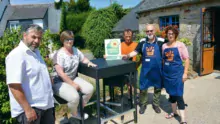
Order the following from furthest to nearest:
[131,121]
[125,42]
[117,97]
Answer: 1. [117,97]
2. [125,42]
3. [131,121]

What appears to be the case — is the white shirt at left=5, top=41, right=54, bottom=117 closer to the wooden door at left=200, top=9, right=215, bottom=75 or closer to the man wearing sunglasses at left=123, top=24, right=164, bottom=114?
the man wearing sunglasses at left=123, top=24, right=164, bottom=114

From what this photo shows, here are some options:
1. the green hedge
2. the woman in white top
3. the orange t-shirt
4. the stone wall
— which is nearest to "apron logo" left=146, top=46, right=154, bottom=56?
the orange t-shirt

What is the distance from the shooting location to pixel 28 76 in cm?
234

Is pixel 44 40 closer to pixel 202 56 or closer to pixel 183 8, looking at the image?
pixel 202 56

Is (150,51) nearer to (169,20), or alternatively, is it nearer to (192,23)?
(192,23)

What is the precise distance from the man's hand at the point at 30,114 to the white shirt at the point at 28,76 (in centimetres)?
9

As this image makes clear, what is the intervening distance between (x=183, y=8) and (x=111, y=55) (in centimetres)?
602

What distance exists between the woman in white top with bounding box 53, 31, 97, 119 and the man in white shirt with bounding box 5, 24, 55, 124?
67 centimetres

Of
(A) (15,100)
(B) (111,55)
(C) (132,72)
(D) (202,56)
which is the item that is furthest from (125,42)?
(D) (202,56)

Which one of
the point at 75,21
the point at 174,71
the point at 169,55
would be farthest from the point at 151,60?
the point at 75,21

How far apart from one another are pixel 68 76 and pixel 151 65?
173 centimetres

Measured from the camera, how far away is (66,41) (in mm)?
3445

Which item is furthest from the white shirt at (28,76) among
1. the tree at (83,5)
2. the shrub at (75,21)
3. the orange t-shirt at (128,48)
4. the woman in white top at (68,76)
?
the tree at (83,5)

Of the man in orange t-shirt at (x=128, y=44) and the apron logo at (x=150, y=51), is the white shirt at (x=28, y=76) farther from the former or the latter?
the man in orange t-shirt at (x=128, y=44)
